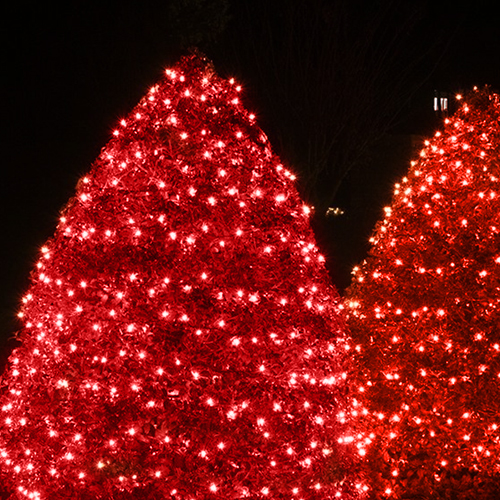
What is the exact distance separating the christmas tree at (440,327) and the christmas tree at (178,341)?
5.34 ft

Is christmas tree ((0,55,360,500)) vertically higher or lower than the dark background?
lower

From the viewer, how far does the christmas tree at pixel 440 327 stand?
22.9 feet

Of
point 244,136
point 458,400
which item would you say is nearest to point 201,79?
point 244,136

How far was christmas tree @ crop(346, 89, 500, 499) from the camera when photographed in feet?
22.9

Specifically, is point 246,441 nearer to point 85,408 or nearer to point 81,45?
point 85,408

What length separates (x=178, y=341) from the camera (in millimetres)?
5402

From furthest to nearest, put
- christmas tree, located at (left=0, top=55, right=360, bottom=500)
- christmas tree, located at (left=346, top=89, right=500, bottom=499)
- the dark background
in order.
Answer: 1. the dark background
2. christmas tree, located at (left=346, top=89, right=500, bottom=499)
3. christmas tree, located at (left=0, top=55, right=360, bottom=500)

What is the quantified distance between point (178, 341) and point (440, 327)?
2939mm

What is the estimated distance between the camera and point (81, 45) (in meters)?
17.6

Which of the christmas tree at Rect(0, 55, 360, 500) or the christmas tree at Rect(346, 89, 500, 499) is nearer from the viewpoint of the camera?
the christmas tree at Rect(0, 55, 360, 500)

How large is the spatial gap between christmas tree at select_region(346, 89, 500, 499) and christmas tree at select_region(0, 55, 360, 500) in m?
1.63

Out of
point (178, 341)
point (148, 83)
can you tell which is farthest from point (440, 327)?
point (148, 83)

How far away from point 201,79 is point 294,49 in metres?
16.6

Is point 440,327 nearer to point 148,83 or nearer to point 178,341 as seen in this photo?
point 178,341
